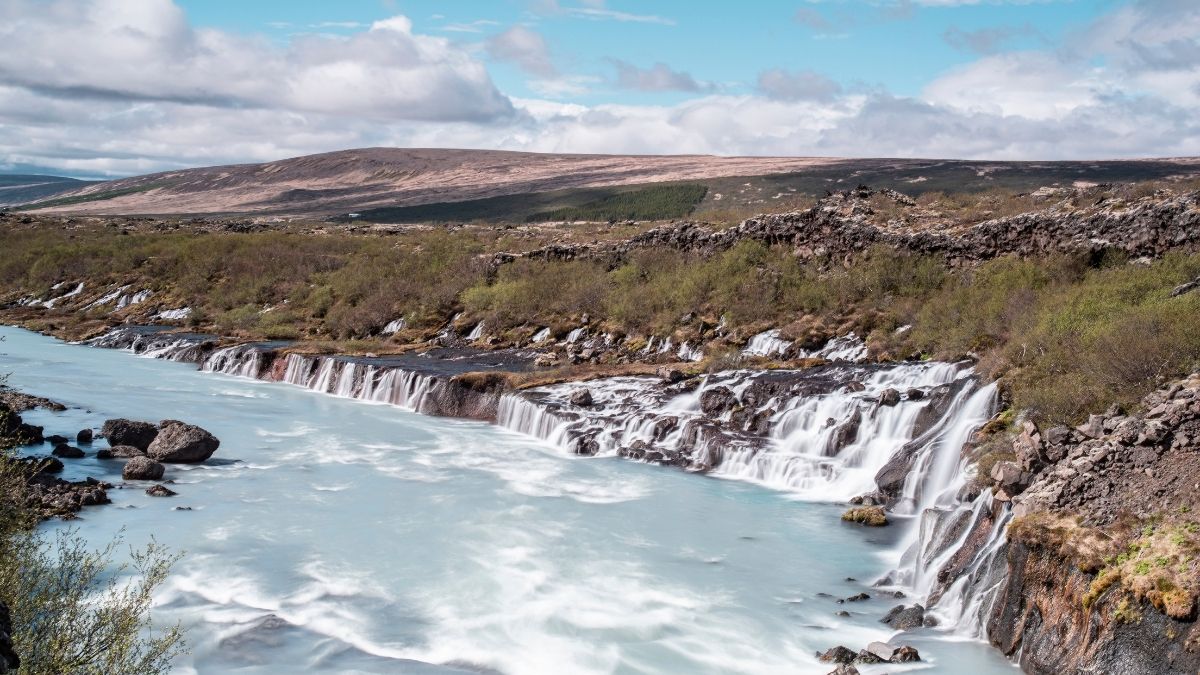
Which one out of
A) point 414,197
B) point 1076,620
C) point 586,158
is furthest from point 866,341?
point 586,158

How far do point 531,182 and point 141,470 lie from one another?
125955 mm

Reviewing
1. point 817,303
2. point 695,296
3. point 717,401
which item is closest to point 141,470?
point 717,401

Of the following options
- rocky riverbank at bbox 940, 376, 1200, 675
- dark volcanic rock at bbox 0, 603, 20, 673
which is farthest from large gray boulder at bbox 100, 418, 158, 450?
rocky riverbank at bbox 940, 376, 1200, 675

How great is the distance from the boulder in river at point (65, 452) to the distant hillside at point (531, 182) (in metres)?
27.3

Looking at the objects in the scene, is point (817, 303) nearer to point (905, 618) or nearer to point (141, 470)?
point (905, 618)

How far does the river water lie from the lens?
12.5 meters

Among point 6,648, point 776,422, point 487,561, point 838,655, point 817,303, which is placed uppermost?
point 817,303

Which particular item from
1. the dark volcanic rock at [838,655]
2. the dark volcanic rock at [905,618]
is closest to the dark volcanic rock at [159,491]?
the dark volcanic rock at [838,655]

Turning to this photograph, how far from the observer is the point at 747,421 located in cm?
2311

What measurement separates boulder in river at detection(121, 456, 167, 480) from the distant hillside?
26454 mm

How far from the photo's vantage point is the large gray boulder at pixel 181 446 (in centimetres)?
2156

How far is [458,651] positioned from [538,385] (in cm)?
1570

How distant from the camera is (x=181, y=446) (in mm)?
21531

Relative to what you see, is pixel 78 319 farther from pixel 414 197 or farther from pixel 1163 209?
pixel 414 197
